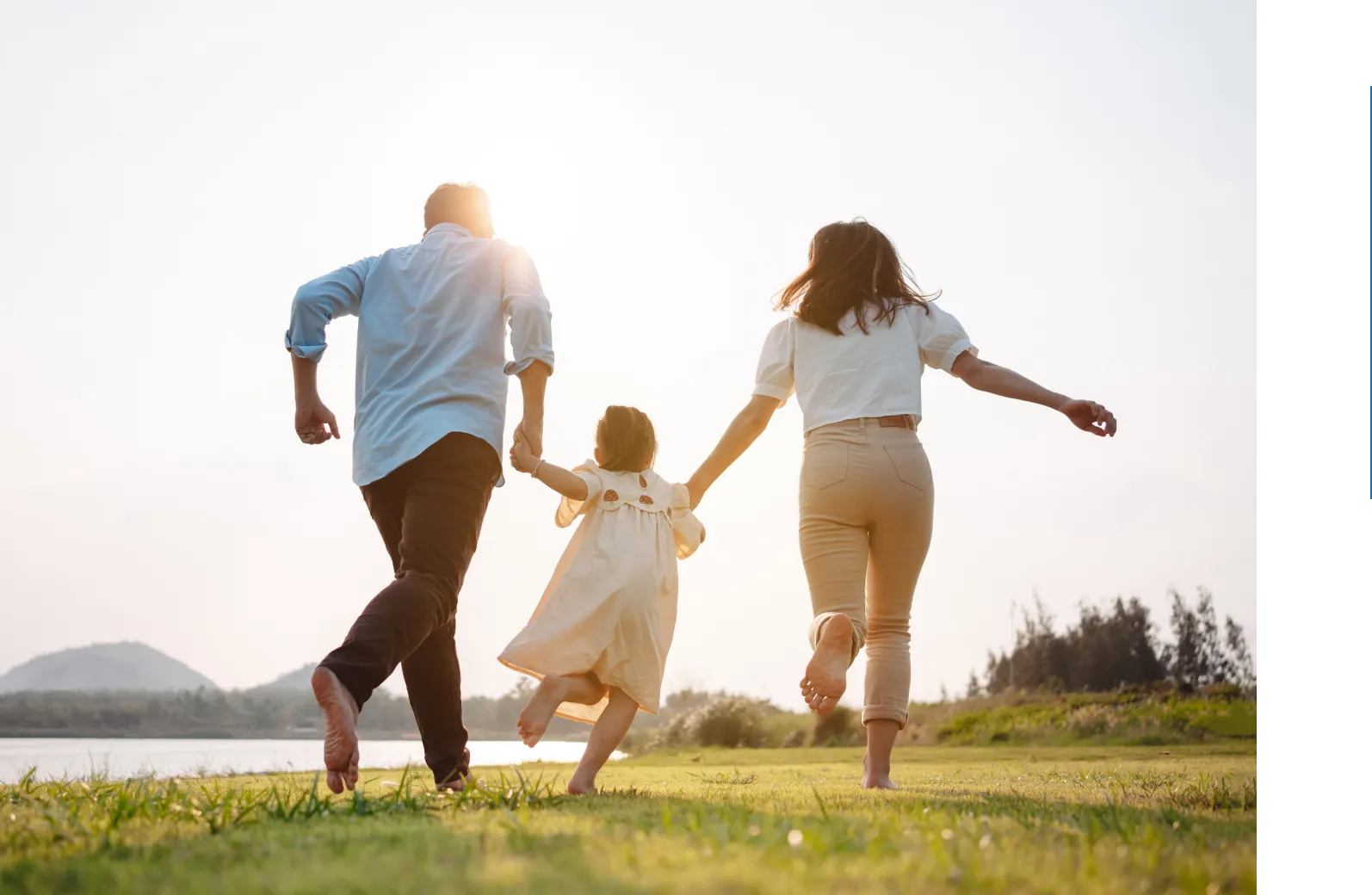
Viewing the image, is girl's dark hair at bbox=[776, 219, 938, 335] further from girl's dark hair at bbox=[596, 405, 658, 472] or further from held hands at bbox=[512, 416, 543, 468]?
held hands at bbox=[512, 416, 543, 468]

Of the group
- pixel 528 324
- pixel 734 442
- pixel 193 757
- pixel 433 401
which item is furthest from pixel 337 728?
pixel 193 757

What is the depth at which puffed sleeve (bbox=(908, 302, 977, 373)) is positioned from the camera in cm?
465

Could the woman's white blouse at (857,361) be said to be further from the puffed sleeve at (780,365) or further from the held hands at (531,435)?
the held hands at (531,435)

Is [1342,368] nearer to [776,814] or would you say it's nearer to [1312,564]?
[1312,564]

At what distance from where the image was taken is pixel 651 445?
473 centimetres

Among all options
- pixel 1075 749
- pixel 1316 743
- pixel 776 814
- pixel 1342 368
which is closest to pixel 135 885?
pixel 776 814

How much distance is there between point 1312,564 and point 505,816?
2156 mm

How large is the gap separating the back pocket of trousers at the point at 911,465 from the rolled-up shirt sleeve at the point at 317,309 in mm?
2302

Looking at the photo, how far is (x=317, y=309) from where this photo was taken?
4.14 meters

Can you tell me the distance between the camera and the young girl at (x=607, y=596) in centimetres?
417

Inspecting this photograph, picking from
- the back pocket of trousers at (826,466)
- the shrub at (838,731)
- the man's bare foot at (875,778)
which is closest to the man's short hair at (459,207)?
the back pocket of trousers at (826,466)

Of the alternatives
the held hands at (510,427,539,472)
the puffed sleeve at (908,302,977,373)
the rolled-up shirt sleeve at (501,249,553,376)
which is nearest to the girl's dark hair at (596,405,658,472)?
the held hands at (510,427,539,472)

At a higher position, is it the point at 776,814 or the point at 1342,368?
the point at 1342,368

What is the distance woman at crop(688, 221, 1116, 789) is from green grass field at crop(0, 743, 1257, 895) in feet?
A: 2.75
